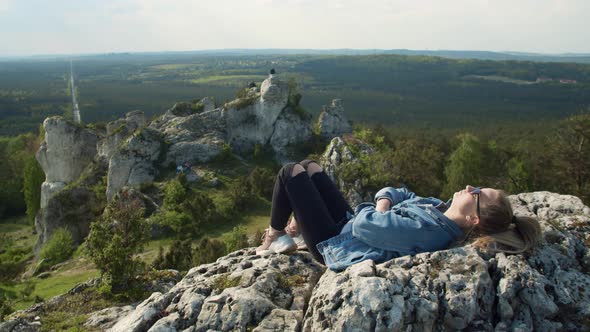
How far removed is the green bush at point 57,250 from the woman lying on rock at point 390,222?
2731cm

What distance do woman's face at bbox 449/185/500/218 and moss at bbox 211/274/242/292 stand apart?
3.12 m

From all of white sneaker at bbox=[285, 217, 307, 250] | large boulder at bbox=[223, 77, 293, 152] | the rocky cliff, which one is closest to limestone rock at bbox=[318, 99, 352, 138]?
the rocky cliff

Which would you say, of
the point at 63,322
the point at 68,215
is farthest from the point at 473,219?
the point at 68,215

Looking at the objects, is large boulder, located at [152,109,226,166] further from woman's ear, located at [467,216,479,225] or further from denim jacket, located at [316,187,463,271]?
woman's ear, located at [467,216,479,225]

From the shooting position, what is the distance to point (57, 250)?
28.8m

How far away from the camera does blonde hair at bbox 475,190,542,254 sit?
516 centimetres

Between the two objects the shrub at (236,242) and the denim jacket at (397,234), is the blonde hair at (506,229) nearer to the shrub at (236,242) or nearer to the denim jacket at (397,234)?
the denim jacket at (397,234)

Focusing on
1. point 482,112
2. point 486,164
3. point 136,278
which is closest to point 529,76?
point 482,112

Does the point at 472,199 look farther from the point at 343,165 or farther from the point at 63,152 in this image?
the point at 63,152

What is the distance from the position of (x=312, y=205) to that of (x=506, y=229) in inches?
99.9

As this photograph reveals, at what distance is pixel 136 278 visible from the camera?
39.7 ft

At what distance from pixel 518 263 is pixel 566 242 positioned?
110 centimetres

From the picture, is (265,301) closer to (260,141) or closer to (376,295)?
(376,295)

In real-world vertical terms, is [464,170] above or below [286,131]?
below
